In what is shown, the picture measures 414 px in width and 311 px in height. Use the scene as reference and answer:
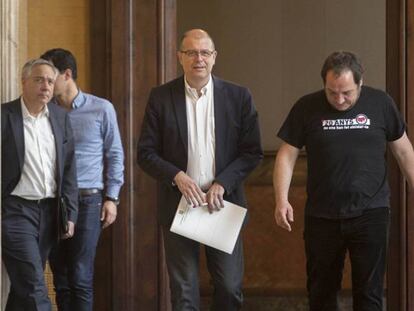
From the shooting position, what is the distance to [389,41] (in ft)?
21.2

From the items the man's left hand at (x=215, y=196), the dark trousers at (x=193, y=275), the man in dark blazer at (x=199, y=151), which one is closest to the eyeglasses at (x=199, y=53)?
the man in dark blazer at (x=199, y=151)

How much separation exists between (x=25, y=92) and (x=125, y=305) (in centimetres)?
170

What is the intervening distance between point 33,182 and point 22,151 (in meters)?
0.17

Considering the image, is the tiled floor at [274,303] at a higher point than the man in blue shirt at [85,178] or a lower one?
lower

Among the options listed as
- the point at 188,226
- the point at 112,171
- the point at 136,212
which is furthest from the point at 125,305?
the point at 188,226

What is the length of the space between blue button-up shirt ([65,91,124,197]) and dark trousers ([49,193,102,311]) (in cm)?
11

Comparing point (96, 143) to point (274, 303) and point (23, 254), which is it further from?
point (274, 303)

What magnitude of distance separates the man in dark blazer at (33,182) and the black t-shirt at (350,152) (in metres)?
1.27

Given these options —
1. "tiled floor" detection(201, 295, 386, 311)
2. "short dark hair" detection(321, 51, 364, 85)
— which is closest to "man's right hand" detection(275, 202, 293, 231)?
"short dark hair" detection(321, 51, 364, 85)

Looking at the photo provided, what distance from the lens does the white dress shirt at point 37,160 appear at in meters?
5.28

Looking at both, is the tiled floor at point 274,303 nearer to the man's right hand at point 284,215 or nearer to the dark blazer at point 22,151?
the dark blazer at point 22,151

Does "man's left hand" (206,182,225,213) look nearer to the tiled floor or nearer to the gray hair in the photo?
the gray hair

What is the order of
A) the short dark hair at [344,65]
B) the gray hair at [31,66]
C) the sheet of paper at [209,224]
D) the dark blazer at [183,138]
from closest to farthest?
the short dark hair at [344,65] → the sheet of paper at [209,224] → the dark blazer at [183,138] → the gray hair at [31,66]

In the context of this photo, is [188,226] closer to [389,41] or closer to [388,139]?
[388,139]
